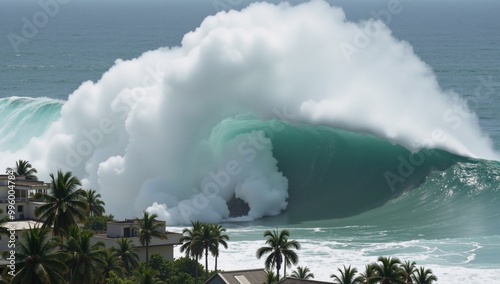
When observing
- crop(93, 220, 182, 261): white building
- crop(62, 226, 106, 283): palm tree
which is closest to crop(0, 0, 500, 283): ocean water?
crop(93, 220, 182, 261): white building

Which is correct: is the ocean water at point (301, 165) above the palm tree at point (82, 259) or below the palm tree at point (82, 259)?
above

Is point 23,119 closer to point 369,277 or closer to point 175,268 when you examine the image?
point 175,268

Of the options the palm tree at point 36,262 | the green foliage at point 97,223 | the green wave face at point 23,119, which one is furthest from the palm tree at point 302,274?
the green wave face at point 23,119

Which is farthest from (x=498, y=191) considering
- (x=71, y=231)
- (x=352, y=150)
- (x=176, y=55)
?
(x=71, y=231)

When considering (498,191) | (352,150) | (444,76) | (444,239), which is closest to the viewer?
(444,239)

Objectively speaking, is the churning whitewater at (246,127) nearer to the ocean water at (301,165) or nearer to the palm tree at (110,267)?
the ocean water at (301,165)

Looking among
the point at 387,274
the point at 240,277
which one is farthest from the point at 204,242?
the point at 387,274

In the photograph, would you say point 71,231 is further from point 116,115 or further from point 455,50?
point 455,50
